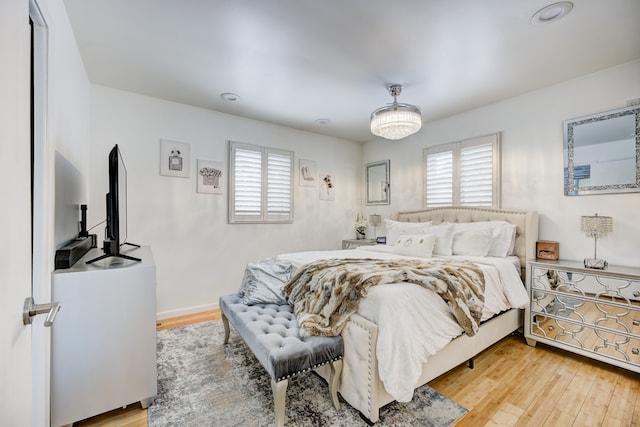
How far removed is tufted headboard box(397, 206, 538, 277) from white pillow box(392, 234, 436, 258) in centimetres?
80

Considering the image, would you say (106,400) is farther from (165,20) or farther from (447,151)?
(447,151)

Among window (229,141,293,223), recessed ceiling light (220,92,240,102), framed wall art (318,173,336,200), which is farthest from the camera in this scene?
framed wall art (318,173,336,200)

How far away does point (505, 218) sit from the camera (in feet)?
10.8

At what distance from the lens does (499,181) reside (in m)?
3.49

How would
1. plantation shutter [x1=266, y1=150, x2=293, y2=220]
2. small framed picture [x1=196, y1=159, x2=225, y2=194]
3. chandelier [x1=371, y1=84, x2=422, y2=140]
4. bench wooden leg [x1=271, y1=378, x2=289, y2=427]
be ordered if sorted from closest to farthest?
bench wooden leg [x1=271, y1=378, x2=289, y2=427]
chandelier [x1=371, y1=84, x2=422, y2=140]
small framed picture [x1=196, y1=159, x2=225, y2=194]
plantation shutter [x1=266, y1=150, x2=293, y2=220]

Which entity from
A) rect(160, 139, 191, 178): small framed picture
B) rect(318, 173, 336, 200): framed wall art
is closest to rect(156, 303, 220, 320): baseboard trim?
rect(160, 139, 191, 178): small framed picture

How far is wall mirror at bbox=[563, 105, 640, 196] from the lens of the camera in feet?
8.38

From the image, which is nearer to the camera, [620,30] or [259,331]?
[259,331]

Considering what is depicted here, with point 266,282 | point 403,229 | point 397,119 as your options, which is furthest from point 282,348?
point 403,229

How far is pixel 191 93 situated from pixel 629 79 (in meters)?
4.28

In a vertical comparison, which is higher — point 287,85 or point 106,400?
point 287,85

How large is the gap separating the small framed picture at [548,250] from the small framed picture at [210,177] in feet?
12.4

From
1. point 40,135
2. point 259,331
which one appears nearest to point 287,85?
point 40,135

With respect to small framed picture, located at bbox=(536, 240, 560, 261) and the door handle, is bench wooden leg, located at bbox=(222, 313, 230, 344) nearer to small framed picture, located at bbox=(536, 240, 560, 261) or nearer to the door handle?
the door handle
